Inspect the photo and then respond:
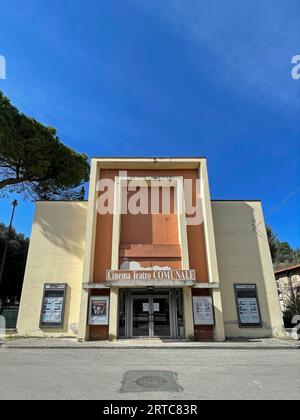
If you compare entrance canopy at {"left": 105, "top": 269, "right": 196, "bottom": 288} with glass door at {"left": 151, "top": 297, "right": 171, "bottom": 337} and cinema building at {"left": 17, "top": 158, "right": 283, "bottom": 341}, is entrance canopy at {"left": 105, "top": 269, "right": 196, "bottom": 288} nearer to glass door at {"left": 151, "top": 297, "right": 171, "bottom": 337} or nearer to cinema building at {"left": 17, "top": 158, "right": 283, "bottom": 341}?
cinema building at {"left": 17, "top": 158, "right": 283, "bottom": 341}

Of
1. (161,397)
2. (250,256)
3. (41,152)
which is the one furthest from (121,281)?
(41,152)

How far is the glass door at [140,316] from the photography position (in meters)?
13.4

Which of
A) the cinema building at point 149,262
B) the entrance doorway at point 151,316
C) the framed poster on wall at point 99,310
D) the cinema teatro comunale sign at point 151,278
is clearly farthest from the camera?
the entrance doorway at point 151,316

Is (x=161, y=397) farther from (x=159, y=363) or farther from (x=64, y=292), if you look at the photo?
(x=64, y=292)

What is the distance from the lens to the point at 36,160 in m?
17.6

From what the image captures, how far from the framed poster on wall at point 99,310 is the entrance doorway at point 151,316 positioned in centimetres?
142

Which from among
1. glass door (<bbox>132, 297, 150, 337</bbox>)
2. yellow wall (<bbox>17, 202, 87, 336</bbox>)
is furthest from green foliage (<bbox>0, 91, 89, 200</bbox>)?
glass door (<bbox>132, 297, 150, 337</bbox>)

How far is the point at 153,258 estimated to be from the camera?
14625 mm

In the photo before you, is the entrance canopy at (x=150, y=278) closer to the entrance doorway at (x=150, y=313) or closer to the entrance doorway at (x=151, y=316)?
the entrance doorway at (x=150, y=313)

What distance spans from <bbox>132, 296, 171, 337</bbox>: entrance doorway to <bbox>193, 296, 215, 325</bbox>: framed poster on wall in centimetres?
139

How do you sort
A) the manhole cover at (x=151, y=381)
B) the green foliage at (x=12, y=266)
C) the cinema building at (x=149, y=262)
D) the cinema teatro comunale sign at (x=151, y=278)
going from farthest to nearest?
the green foliage at (x=12, y=266), the cinema building at (x=149, y=262), the cinema teatro comunale sign at (x=151, y=278), the manhole cover at (x=151, y=381)


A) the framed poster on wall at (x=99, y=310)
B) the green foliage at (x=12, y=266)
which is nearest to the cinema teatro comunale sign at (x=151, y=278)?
the framed poster on wall at (x=99, y=310)
